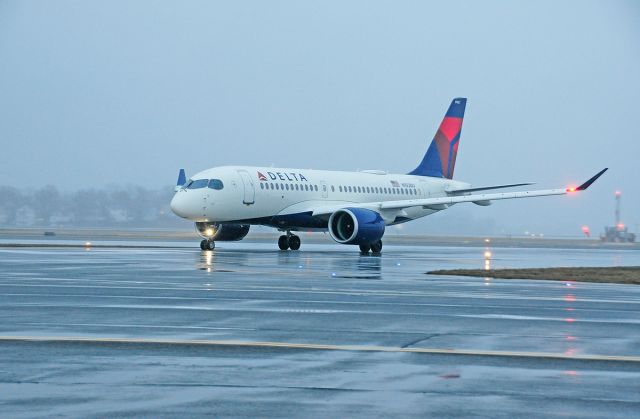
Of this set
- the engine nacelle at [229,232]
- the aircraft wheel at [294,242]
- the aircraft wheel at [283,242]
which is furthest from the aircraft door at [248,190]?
the aircraft wheel at [294,242]

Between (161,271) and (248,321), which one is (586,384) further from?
(161,271)

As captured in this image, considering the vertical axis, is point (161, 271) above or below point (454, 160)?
below

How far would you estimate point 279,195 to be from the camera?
49.2 meters

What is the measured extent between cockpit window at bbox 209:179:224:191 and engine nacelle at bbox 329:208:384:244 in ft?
17.4

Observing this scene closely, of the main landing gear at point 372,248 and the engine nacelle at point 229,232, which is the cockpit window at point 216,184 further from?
the main landing gear at point 372,248

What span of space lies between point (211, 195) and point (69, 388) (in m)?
37.4

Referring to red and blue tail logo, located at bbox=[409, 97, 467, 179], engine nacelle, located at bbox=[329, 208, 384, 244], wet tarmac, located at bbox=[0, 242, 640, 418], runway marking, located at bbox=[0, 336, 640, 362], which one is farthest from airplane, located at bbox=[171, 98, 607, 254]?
runway marking, located at bbox=[0, 336, 640, 362]

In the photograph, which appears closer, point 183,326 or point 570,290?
point 183,326

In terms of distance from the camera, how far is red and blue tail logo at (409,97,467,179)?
61.8 meters

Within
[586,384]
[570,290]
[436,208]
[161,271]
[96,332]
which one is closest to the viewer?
[586,384]

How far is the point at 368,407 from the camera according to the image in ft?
27.9

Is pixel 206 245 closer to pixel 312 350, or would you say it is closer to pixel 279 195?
pixel 279 195

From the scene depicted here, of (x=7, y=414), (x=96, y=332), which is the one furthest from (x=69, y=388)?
(x=96, y=332)

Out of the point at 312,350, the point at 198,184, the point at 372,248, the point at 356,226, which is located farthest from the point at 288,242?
the point at 312,350
